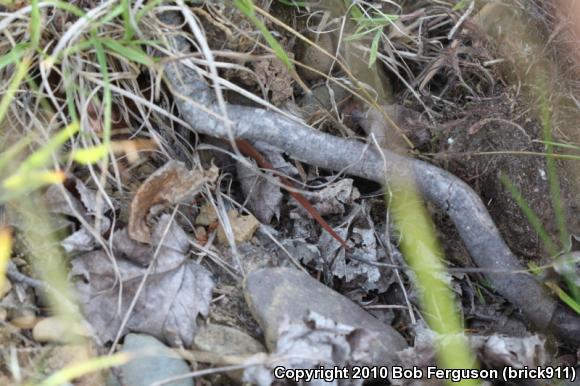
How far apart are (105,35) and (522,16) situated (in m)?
1.40

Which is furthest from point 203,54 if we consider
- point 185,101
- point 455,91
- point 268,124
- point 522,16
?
point 522,16

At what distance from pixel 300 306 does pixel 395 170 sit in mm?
556

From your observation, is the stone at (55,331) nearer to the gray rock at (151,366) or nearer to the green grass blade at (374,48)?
the gray rock at (151,366)

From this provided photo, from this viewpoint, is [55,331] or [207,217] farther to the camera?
[207,217]

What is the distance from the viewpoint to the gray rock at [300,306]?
1724 millimetres

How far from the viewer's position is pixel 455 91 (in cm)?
225

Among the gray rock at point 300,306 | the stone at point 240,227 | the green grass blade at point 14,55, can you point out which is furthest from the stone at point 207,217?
the green grass blade at point 14,55

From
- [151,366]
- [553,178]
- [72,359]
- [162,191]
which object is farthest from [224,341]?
[553,178]

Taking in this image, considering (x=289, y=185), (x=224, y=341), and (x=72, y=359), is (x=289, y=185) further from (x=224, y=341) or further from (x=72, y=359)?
(x=72, y=359)

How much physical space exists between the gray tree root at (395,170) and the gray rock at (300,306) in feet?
1.25

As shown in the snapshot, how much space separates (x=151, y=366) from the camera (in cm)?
161

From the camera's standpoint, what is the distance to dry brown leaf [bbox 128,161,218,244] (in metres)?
1.82

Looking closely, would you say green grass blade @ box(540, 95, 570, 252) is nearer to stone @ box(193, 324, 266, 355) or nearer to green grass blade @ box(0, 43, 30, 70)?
stone @ box(193, 324, 266, 355)

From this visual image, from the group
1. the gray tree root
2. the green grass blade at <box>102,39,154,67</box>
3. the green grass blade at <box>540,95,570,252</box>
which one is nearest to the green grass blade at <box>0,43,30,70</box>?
the green grass blade at <box>102,39,154,67</box>
